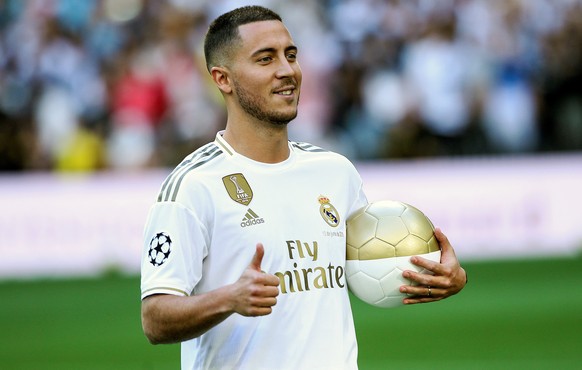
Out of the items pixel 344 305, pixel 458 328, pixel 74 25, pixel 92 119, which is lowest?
pixel 458 328

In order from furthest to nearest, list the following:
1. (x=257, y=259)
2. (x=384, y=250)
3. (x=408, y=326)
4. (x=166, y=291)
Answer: (x=408, y=326) → (x=384, y=250) → (x=166, y=291) → (x=257, y=259)

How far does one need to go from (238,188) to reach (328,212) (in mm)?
468

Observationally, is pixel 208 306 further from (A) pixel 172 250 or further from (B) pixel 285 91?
(B) pixel 285 91

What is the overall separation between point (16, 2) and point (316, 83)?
602 centimetres

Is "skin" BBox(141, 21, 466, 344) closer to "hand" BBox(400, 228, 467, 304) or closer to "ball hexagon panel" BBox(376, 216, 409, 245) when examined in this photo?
"hand" BBox(400, 228, 467, 304)

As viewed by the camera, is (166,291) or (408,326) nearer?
(166,291)

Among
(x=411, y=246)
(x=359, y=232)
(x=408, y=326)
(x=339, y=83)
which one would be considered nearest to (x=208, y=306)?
(x=359, y=232)

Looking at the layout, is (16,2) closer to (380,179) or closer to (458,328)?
(380,179)

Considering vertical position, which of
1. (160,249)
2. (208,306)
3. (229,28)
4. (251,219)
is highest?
(229,28)

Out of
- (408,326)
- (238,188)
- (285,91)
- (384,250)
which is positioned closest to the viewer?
(238,188)

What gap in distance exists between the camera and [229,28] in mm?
5172

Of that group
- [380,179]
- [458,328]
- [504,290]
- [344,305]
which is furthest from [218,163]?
[380,179]

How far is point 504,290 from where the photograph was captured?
13531mm

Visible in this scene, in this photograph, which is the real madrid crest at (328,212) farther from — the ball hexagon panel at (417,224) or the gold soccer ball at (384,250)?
the ball hexagon panel at (417,224)
